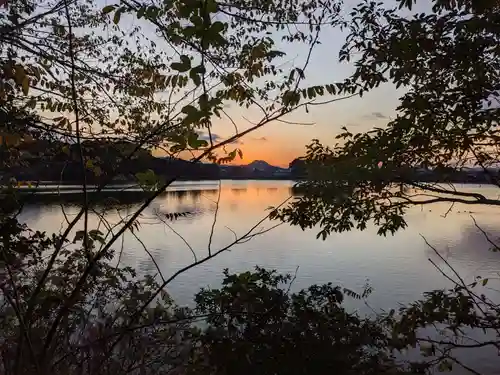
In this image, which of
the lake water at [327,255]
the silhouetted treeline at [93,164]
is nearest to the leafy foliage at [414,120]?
the silhouetted treeline at [93,164]

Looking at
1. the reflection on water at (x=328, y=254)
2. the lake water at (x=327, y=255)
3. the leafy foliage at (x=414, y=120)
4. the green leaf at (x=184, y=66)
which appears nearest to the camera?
the green leaf at (x=184, y=66)

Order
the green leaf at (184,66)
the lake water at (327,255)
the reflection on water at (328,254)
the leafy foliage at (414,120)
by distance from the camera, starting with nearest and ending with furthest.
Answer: the green leaf at (184,66) → the leafy foliage at (414,120) → the lake water at (327,255) → the reflection on water at (328,254)

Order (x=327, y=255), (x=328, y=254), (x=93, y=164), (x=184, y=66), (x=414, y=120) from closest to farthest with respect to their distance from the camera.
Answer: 1. (x=184, y=66)
2. (x=93, y=164)
3. (x=414, y=120)
4. (x=327, y=255)
5. (x=328, y=254)

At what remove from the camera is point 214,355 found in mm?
4883

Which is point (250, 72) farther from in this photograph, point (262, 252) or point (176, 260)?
point (262, 252)

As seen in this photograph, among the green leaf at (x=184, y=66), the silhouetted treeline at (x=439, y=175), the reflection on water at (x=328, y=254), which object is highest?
the green leaf at (x=184, y=66)

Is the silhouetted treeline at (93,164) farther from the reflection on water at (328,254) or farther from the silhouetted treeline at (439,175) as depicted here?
the reflection on water at (328,254)

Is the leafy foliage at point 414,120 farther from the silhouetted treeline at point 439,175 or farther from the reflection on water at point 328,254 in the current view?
the reflection on water at point 328,254

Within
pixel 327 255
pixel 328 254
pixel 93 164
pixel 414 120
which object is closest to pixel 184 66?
pixel 93 164

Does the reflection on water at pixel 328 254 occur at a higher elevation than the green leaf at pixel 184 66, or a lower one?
lower

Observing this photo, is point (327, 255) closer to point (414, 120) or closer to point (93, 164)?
point (414, 120)

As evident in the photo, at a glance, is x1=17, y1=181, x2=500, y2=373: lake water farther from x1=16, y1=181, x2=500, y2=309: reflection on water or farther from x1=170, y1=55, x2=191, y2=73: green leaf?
x1=170, y1=55, x2=191, y2=73: green leaf

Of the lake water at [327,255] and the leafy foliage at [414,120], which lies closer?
the leafy foliage at [414,120]

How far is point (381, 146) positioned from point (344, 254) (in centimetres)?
1067
